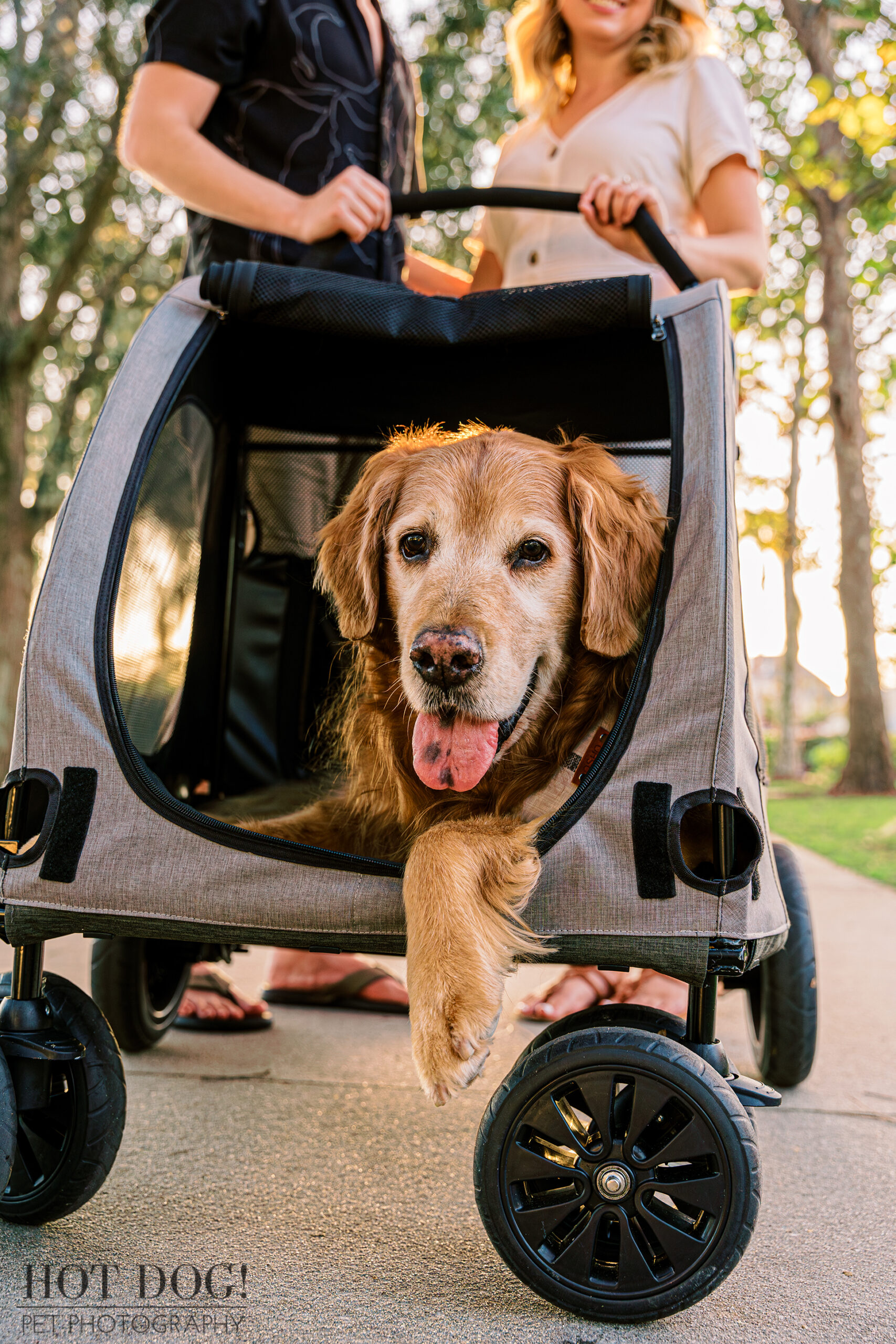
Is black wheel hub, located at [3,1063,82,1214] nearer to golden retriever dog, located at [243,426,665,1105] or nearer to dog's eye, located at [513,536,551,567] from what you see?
golden retriever dog, located at [243,426,665,1105]

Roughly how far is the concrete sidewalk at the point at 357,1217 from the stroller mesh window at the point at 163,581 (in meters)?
0.88

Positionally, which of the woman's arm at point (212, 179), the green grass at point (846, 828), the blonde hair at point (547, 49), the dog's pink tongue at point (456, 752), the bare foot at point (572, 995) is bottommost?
the green grass at point (846, 828)

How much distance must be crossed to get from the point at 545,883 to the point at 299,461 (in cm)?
143

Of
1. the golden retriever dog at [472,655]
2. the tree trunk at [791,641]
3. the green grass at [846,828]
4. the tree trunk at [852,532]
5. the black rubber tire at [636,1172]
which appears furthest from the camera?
the tree trunk at [791,641]

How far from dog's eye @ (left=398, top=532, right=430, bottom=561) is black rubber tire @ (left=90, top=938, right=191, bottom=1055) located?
3.62 ft

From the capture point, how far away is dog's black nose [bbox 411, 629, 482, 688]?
5.11ft

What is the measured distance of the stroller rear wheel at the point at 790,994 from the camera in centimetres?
232

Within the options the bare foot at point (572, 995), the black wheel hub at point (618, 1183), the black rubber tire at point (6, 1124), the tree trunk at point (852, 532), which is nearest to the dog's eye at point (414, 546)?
the black wheel hub at point (618, 1183)

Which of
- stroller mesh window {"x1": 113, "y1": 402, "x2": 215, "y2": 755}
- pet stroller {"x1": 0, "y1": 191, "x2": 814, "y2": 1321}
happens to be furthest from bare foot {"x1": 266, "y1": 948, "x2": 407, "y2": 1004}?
pet stroller {"x1": 0, "y1": 191, "x2": 814, "y2": 1321}

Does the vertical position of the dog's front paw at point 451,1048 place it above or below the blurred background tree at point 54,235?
below

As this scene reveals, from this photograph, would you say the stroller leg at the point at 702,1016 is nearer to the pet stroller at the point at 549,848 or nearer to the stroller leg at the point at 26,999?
the pet stroller at the point at 549,848

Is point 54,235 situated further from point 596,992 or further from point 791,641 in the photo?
point 791,641

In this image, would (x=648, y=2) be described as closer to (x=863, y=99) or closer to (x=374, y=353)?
(x=374, y=353)

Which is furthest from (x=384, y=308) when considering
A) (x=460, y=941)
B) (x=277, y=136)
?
(x=460, y=941)
